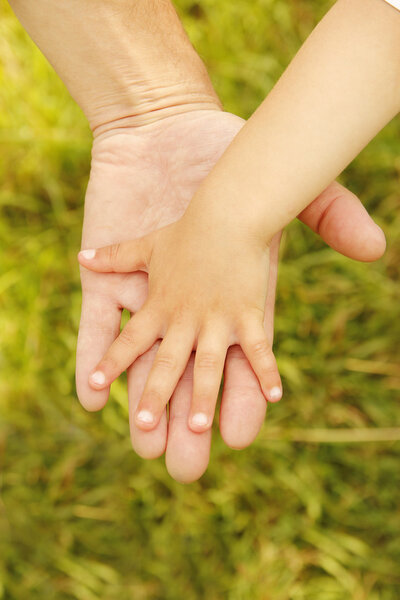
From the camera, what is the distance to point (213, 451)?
1.47 m

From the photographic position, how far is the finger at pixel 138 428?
103 cm

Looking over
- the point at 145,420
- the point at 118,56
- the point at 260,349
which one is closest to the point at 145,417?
the point at 145,420

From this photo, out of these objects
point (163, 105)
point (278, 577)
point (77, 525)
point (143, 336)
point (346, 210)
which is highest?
point (346, 210)

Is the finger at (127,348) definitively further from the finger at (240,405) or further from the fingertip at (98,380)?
the finger at (240,405)

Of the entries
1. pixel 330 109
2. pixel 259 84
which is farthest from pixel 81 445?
pixel 259 84

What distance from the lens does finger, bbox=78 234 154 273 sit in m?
1.13

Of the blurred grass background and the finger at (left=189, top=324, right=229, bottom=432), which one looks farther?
the blurred grass background

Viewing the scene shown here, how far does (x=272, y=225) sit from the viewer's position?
105 centimetres

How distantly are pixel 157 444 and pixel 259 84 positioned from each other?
3.82ft

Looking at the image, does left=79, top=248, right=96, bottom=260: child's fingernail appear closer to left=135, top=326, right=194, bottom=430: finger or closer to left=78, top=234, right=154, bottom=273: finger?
left=78, top=234, right=154, bottom=273: finger

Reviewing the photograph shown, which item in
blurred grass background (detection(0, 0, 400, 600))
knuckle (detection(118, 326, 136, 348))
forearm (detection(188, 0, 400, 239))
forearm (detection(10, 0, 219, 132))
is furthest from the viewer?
blurred grass background (detection(0, 0, 400, 600))

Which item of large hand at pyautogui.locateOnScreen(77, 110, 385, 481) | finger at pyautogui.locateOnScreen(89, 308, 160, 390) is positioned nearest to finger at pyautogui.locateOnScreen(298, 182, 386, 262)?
large hand at pyautogui.locateOnScreen(77, 110, 385, 481)

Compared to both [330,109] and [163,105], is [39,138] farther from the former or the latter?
[330,109]

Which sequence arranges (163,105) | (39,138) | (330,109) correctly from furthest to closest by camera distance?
(39,138) → (163,105) → (330,109)
